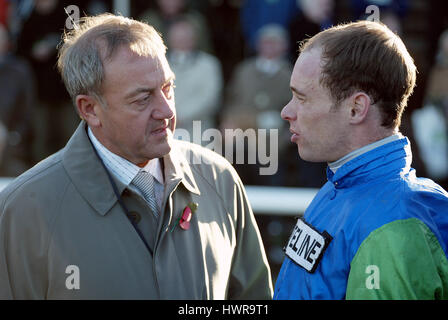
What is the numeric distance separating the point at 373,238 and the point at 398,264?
102 millimetres

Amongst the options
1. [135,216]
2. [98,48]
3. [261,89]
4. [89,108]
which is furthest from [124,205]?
[261,89]

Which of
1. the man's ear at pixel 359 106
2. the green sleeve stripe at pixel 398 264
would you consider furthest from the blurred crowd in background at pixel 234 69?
the green sleeve stripe at pixel 398 264

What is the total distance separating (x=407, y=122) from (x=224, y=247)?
3.19 meters

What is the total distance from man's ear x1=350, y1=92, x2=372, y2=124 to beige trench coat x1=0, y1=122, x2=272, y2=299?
69 centimetres

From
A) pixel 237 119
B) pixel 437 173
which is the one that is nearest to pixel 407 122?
pixel 437 173

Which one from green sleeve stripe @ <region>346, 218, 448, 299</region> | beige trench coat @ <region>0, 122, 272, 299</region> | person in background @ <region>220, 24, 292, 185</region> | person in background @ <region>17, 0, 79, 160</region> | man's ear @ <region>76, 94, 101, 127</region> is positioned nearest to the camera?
green sleeve stripe @ <region>346, 218, 448, 299</region>

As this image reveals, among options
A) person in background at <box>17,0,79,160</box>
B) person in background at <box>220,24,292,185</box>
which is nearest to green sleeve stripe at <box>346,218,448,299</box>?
person in background at <box>220,24,292,185</box>

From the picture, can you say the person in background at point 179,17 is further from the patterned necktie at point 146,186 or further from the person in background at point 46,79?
the patterned necktie at point 146,186

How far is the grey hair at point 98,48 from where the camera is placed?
2.44 m

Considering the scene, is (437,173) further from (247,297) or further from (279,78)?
(247,297)

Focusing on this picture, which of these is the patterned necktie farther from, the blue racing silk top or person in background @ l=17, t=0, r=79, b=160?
person in background @ l=17, t=0, r=79, b=160

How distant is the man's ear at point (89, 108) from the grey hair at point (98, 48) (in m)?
0.02

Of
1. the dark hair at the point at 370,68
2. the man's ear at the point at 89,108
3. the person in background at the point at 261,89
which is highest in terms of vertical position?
the dark hair at the point at 370,68

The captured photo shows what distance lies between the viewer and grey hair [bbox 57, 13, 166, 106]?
244 cm
